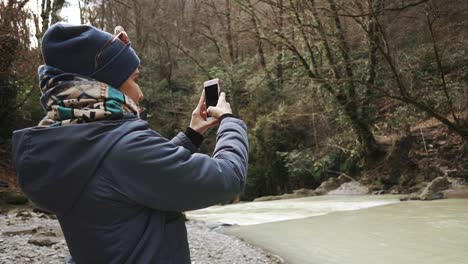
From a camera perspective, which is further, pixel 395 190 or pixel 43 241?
pixel 395 190

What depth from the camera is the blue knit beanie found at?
125cm

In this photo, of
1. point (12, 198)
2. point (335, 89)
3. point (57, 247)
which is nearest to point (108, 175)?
point (57, 247)

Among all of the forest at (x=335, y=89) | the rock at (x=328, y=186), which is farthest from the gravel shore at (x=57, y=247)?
the rock at (x=328, y=186)

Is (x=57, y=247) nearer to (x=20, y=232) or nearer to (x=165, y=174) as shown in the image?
(x=20, y=232)

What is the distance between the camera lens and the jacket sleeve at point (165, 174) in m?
1.11

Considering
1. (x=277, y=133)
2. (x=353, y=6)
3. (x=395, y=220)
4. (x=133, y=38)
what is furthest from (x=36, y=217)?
(x=133, y=38)

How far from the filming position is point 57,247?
16.9ft

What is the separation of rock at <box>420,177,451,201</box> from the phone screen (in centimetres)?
990

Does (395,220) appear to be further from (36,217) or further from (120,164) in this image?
(120,164)

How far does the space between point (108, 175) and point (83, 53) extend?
360mm

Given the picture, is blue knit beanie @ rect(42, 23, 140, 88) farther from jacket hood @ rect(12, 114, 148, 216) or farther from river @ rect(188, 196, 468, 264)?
river @ rect(188, 196, 468, 264)

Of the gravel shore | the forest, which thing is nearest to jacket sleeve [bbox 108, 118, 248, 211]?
the gravel shore

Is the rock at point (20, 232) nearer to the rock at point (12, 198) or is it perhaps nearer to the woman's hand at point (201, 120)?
the rock at point (12, 198)

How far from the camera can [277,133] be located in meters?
17.6
